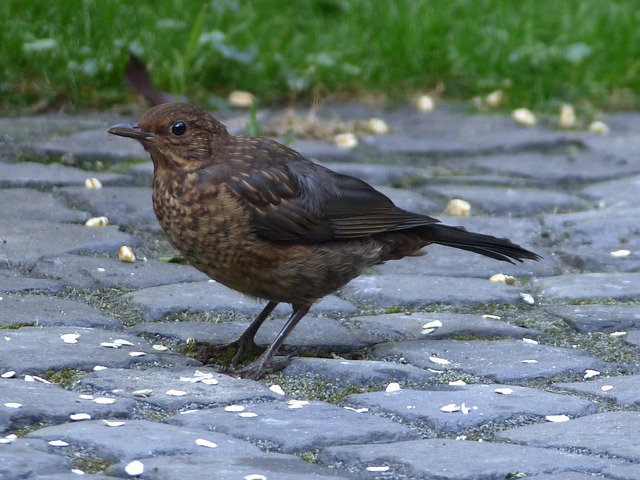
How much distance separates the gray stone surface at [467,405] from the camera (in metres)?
3.24

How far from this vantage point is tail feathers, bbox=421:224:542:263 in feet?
14.8

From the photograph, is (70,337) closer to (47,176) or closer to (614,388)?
(614,388)

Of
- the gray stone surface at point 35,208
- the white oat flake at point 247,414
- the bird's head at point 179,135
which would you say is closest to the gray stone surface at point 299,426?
the white oat flake at point 247,414

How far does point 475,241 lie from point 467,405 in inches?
49.9

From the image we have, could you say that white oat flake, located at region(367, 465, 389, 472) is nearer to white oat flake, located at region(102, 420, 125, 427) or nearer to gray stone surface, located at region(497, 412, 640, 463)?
gray stone surface, located at region(497, 412, 640, 463)

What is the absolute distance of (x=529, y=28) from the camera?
856cm

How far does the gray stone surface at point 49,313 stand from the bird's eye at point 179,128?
2.23ft

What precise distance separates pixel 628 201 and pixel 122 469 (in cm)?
384

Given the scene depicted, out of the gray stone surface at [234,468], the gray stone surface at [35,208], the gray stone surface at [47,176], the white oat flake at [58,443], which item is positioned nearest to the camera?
the gray stone surface at [234,468]

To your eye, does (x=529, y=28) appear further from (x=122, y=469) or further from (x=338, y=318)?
(x=122, y=469)

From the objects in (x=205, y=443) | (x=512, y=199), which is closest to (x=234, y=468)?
(x=205, y=443)

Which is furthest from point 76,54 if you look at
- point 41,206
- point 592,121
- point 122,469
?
point 122,469

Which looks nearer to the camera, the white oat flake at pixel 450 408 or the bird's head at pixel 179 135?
the white oat flake at pixel 450 408

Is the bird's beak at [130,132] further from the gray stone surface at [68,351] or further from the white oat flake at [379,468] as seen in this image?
the white oat flake at [379,468]
